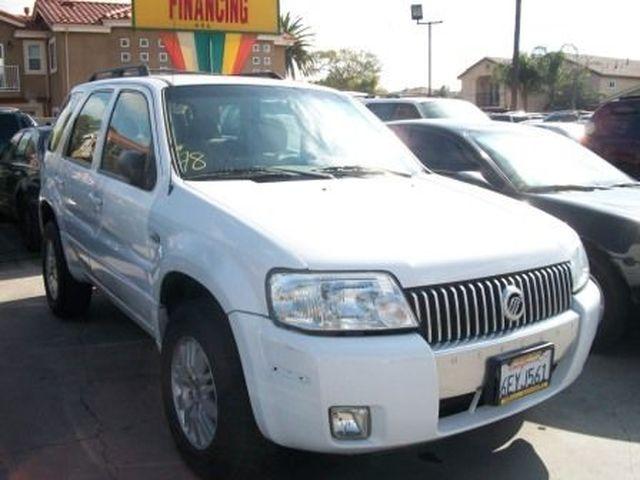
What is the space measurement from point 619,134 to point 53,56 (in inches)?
1198

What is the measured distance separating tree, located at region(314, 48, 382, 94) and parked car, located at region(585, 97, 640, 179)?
224 feet

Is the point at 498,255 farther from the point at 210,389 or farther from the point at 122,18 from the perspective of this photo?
the point at 122,18

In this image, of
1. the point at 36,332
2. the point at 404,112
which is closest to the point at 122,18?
the point at 404,112

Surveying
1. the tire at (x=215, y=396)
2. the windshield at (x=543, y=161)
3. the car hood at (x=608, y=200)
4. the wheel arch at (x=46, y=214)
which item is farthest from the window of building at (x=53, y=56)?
the tire at (x=215, y=396)

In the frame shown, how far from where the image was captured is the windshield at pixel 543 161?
19.5 feet

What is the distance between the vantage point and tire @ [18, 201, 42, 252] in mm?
9039

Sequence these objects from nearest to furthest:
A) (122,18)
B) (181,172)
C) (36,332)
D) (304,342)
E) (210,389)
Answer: (304,342) < (210,389) < (181,172) < (36,332) < (122,18)

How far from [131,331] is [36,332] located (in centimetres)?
68

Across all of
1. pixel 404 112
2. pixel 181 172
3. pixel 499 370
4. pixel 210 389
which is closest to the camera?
pixel 499 370

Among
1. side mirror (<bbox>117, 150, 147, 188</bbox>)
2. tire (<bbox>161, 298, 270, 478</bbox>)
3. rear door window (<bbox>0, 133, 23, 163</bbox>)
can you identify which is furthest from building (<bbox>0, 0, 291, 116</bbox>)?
tire (<bbox>161, 298, 270, 478</bbox>)

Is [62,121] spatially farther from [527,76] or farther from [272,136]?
[527,76]

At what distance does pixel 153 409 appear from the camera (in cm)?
438

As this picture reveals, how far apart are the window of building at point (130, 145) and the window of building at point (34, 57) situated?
113 ft

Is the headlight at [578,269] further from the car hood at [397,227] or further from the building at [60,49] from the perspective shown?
the building at [60,49]
